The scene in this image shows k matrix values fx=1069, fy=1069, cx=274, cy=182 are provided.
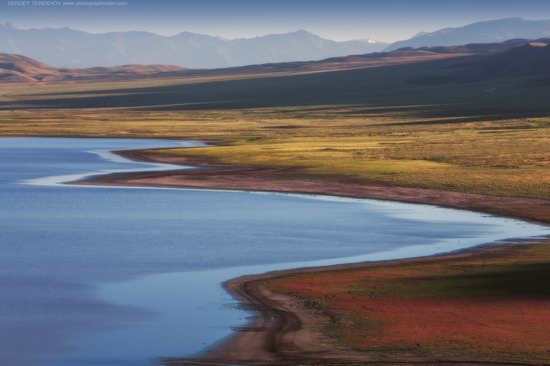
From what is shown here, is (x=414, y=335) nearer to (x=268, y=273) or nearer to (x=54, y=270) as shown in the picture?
(x=268, y=273)

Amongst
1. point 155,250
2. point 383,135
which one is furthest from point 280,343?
point 383,135

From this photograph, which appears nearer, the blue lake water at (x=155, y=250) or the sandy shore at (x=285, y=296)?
the sandy shore at (x=285, y=296)

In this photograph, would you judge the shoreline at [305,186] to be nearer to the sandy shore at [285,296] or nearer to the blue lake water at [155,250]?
the sandy shore at [285,296]

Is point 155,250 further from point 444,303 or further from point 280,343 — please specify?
point 280,343

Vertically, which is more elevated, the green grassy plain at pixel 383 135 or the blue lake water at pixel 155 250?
the blue lake water at pixel 155 250

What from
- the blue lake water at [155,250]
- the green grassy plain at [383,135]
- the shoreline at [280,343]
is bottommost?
the green grassy plain at [383,135]

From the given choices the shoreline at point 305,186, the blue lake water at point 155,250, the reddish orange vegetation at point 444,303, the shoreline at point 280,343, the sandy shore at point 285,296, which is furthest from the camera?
the shoreline at point 305,186

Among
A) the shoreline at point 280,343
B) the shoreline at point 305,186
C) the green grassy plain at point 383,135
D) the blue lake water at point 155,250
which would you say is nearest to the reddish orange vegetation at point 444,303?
the shoreline at point 280,343
